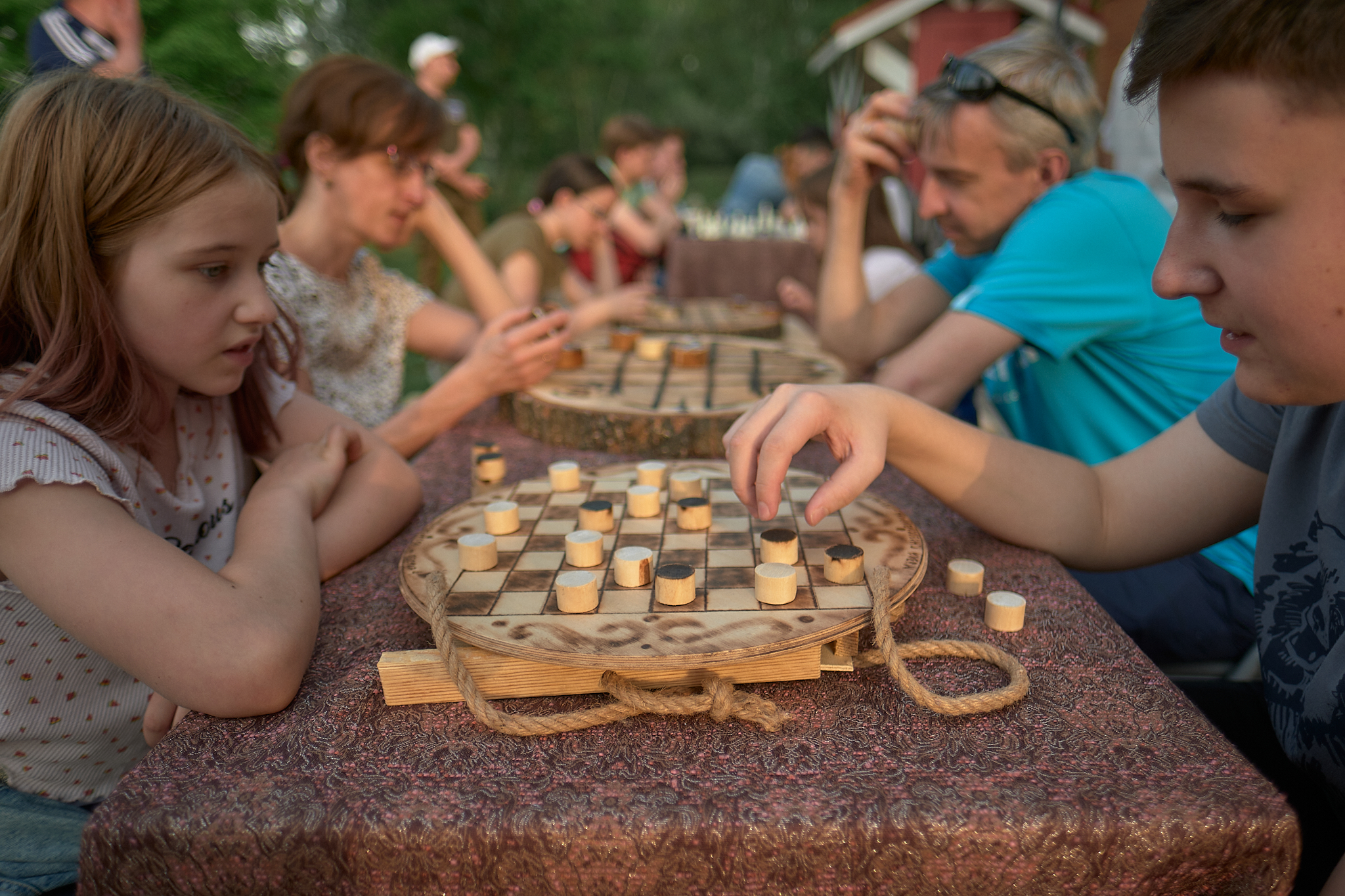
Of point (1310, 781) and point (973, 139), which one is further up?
point (973, 139)

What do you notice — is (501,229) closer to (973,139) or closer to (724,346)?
(724,346)

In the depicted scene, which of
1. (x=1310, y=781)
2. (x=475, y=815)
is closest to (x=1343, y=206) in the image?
(x=1310, y=781)

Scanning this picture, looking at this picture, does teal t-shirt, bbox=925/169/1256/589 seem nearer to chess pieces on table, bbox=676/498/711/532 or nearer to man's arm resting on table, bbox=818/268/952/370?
man's arm resting on table, bbox=818/268/952/370

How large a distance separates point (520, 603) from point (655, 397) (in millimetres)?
953

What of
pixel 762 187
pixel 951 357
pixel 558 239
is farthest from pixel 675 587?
pixel 762 187

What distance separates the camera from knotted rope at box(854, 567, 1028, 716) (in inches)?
31.7

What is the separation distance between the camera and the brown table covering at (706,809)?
0.68 metres

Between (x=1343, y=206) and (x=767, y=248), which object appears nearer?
(x=1343, y=206)

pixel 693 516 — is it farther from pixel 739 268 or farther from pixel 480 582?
pixel 739 268

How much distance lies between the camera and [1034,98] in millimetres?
1958

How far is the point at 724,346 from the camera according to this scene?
94.0 inches

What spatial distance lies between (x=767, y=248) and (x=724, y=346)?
9.87 feet

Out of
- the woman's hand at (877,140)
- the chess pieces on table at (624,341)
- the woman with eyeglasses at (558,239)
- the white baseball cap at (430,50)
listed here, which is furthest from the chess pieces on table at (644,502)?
the white baseball cap at (430,50)

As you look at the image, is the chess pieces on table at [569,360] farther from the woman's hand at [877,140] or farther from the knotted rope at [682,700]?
the knotted rope at [682,700]
